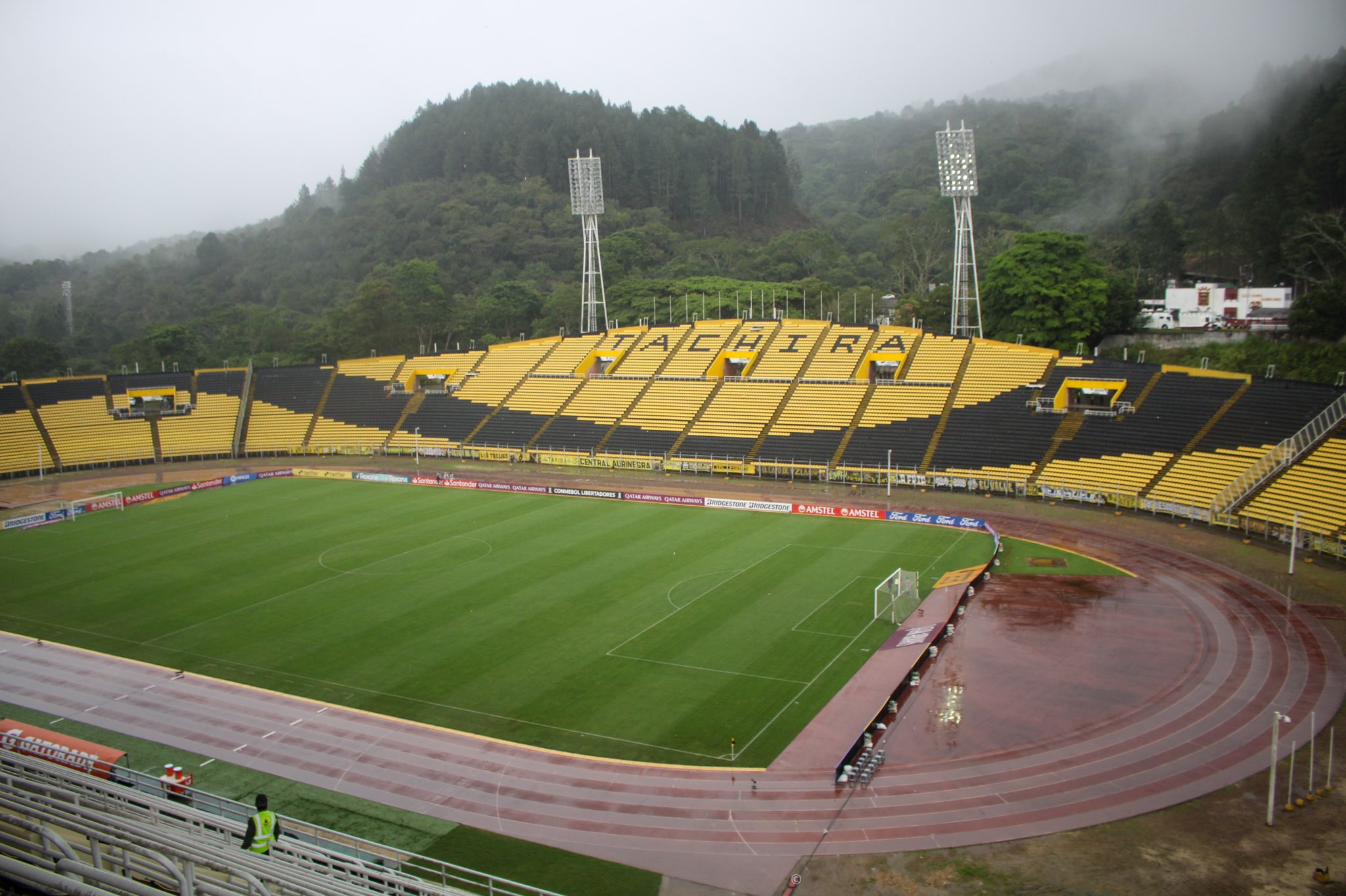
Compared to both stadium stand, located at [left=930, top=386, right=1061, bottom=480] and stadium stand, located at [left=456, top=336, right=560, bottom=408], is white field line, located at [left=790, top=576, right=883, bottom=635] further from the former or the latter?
stadium stand, located at [left=456, top=336, right=560, bottom=408]

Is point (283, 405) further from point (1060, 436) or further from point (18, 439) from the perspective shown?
point (1060, 436)

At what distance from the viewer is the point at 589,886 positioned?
14.4 metres

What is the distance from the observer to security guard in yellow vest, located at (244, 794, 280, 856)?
37.4 ft

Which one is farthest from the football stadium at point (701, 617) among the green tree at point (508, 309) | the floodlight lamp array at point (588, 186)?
the green tree at point (508, 309)

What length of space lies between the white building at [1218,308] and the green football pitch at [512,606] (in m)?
34.4

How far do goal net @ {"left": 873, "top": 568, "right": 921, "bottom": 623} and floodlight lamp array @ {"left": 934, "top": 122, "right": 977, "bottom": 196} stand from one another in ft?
120

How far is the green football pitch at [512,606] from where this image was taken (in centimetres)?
2102

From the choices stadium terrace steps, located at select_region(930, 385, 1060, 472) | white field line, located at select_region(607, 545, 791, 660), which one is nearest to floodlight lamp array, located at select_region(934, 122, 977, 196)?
stadium terrace steps, located at select_region(930, 385, 1060, 472)

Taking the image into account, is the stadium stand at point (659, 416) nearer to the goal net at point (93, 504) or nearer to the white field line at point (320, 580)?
the white field line at point (320, 580)

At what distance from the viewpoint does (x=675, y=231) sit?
127m

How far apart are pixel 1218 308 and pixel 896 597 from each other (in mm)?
50844

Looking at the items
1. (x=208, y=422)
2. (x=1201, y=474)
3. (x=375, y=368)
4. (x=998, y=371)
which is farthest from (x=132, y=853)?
(x=375, y=368)

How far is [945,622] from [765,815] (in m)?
10.9

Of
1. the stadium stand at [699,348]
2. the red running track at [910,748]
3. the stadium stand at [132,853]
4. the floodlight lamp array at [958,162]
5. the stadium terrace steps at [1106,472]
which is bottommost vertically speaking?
the red running track at [910,748]
